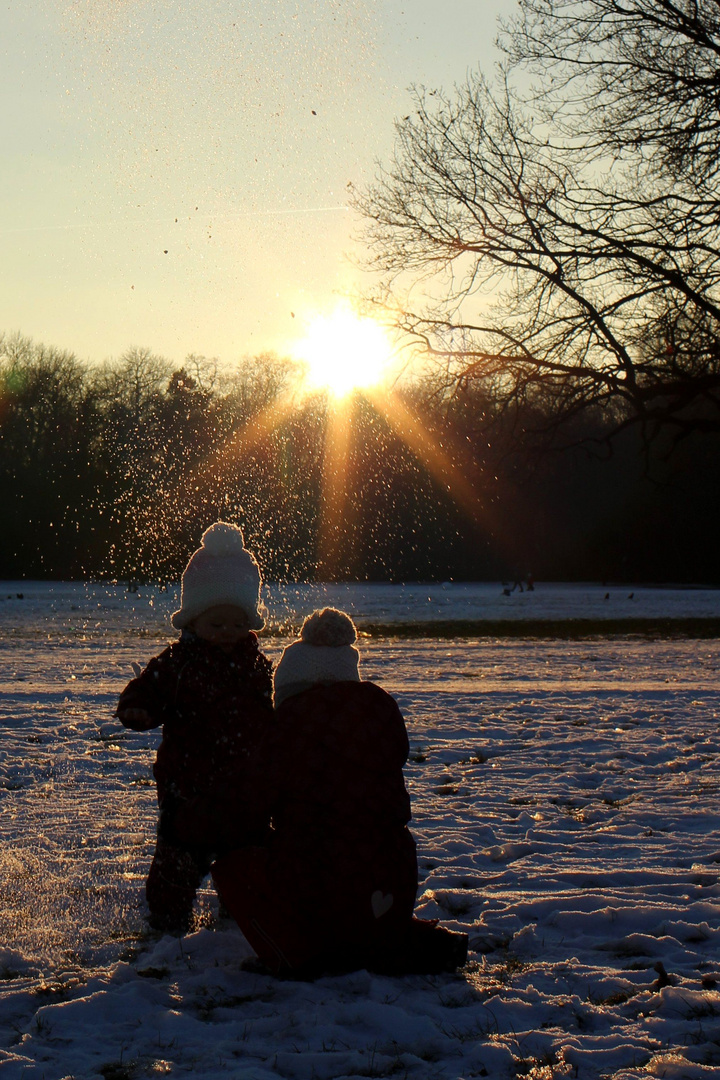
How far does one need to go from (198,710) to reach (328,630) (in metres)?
0.74

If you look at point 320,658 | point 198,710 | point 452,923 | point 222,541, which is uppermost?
point 222,541

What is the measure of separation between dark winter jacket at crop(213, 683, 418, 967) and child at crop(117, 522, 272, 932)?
352 millimetres

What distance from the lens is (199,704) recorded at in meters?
4.03

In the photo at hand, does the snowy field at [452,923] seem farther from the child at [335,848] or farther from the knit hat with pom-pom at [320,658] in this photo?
the knit hat with pom-pom at [320,658]

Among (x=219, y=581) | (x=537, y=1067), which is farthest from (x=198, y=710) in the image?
(x=537, y=1067)

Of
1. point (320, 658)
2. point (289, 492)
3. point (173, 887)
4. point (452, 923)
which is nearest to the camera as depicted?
point (320, 658)

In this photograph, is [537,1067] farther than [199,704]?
No

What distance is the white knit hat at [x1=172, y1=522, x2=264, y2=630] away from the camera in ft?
13.4

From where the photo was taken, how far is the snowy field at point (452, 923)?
2.92m

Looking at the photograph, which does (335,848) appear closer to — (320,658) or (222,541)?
(320,658)

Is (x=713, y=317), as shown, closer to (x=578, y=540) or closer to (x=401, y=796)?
(x=401, y=796)

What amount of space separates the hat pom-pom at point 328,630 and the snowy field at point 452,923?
41.2 inches

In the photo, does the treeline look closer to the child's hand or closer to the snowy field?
the snowy field

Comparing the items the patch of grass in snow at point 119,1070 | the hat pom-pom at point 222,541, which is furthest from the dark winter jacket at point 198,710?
the patch of grass in snow at point 119,1070
